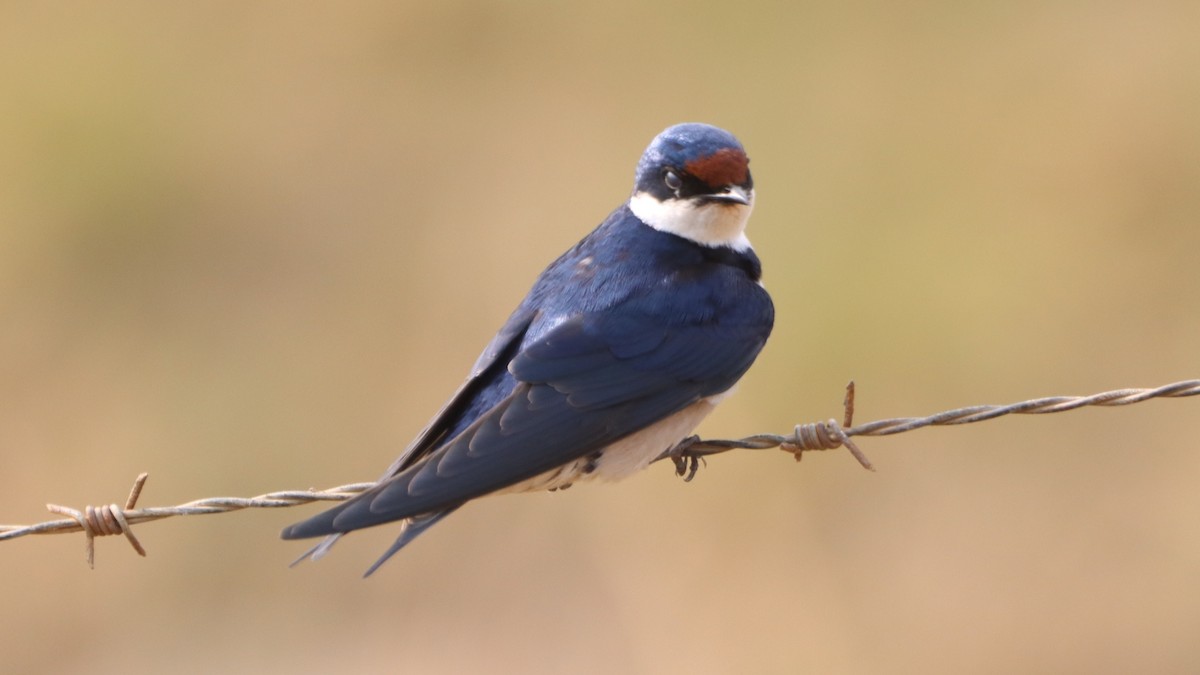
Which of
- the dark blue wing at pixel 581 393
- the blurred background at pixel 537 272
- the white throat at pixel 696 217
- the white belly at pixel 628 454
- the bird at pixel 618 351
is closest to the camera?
the dark blue wing at pixel 581 393

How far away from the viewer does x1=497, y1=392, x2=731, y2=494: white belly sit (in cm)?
323

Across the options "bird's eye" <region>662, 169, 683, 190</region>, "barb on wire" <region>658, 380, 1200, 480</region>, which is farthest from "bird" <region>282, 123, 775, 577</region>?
"barb on wire" <region>658, 380, 1200, 480</region>

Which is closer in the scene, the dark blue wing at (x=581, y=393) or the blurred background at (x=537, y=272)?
the dark blue wing at (x=581, y=393)

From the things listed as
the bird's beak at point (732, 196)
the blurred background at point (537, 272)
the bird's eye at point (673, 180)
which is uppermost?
the bird's eye at point (673, 180)

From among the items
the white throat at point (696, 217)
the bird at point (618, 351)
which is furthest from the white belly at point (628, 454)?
the white throat at point (696, 217)

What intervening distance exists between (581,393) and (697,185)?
0.66 metres

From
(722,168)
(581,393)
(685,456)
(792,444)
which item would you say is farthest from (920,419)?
(722,168)

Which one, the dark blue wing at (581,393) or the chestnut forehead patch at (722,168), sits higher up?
the chestnut forehead patch at (722,168)

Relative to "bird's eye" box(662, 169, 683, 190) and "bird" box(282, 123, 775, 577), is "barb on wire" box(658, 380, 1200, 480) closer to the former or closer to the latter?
"bird" box(282, 123, 775, 577)

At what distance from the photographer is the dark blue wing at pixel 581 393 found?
9.29 feet

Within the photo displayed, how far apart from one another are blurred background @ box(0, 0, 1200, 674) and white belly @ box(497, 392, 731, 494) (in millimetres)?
1425

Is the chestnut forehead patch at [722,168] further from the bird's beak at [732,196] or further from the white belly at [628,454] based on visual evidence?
the white belly at [628,454]

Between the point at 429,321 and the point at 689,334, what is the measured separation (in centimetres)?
247

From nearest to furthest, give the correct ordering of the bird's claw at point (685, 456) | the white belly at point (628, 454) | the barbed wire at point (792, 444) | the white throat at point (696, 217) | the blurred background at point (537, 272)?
the barbed wire at point (792, 444) → the white belly at point (628, 454) → the bird's claw at point (685, 456) → the white throat at point (696, 217) → the blurred background at point (537, 272)
